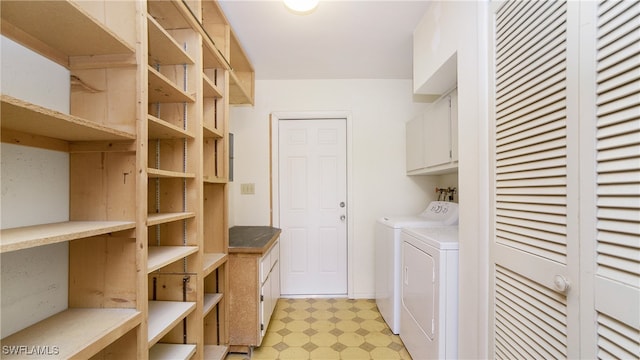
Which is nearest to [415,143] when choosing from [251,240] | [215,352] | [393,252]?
[393,252]

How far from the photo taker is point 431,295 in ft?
5.18

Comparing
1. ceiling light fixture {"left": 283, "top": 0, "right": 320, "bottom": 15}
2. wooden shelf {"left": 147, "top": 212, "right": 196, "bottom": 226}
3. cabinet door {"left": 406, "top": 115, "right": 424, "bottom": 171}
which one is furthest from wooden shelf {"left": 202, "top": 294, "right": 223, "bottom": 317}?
cabinet door {"left": 406, "top": 115, "right": 424, "bottom": 171}

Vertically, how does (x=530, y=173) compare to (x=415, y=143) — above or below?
below

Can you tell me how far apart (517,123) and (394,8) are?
124 cm

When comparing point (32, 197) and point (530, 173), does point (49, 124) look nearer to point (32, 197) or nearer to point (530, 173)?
point (32, 197)

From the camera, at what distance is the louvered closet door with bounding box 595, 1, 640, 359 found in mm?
625

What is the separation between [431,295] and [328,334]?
104cm

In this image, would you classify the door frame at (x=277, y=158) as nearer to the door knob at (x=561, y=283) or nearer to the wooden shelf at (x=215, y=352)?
the wooden shelf at (x=215, y=352)

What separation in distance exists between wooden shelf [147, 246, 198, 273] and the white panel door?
1635 millimetres

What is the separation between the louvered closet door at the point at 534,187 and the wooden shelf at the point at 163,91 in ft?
4.72

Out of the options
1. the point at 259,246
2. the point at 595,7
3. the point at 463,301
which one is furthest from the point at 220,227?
the point at 595,7

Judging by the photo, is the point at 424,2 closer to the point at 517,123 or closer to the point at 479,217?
the point at 517,123

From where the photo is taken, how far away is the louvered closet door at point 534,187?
798 mm

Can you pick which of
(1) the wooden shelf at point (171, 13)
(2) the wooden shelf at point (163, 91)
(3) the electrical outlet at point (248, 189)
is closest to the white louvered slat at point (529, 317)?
(2) the wooden shelf at point (163, 91)
